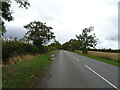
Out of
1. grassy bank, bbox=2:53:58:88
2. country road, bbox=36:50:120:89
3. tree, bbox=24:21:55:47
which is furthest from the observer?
tree, bbox=24:21:55:47

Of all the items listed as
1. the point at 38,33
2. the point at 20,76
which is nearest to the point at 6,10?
the point at 20,76

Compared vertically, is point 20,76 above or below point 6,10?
below

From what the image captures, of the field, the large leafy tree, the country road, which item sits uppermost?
the large leafy tree

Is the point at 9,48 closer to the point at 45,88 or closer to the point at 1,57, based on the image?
the point at 1,57

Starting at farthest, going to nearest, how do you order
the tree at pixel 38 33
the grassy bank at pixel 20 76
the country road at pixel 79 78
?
the tree at pixel 38 33, the country road at pixel 79 78, the grassy bank at pixel 20 76

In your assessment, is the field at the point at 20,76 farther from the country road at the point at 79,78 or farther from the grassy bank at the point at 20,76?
the country road at the point at 79,78

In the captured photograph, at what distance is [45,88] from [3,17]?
275 inches

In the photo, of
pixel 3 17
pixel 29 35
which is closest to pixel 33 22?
pixel 29 35

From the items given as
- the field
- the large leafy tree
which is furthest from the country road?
the large leafy tree

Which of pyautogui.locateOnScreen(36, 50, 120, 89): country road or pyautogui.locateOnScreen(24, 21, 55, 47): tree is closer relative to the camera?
pyautogui.locateOnScreen(36, 50, 120, 89): country road

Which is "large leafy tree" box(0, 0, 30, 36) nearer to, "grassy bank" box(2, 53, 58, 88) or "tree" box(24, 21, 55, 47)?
"grassy bank" box(2, 53, 58, 88)

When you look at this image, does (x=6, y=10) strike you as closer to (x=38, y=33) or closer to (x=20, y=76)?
(x=20, y=76)

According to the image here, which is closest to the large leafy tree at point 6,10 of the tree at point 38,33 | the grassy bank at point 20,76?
the grassy bank at point 20,76

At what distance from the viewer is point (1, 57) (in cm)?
1561
